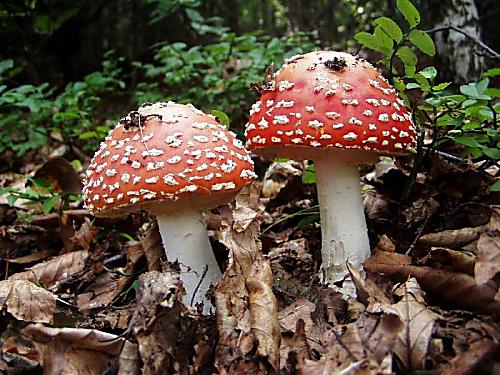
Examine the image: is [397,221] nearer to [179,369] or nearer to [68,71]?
[179,369]

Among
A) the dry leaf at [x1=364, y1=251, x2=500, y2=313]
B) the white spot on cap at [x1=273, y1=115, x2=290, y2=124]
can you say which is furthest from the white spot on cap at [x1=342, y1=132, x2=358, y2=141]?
the dry leaf at [x1=364, y1=251, x2=500, y2=313]

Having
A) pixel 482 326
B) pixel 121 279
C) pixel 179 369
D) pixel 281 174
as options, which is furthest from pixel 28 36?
pixel 482 326

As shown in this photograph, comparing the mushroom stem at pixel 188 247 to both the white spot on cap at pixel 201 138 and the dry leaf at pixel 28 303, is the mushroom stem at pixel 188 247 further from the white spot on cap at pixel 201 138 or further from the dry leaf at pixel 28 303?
the dry leaf at pixel 28 303

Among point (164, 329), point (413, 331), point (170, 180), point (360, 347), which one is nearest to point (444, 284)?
point (413, 331)

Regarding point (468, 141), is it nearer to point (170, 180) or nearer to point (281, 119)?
point (281, 119)

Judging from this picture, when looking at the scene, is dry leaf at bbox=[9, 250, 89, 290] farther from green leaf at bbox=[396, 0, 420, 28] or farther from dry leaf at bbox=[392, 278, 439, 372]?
green leaf at bbox=[396, 0, 420, 28]

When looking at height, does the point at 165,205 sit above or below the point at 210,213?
above
